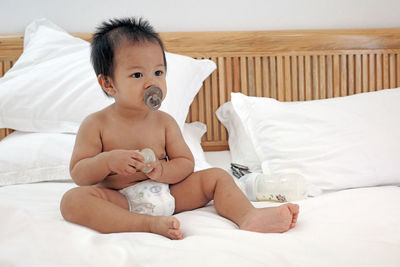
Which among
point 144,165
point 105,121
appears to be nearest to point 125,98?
point 105,121

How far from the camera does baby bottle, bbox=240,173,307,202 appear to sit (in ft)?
3.63

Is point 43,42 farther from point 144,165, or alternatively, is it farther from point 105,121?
point 144,165

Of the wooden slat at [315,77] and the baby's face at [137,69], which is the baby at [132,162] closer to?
the baby's face at [137,69]

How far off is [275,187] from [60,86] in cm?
84

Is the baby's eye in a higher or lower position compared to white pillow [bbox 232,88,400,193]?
higher

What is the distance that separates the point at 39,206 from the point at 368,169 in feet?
2.97

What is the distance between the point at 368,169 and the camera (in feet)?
3.95

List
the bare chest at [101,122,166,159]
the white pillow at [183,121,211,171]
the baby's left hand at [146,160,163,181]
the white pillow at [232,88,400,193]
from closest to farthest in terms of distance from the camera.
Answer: the baby's left hand at [146,160,163,181]
the bare chest at [101,122,166,159]
the white pillow at [232,88,400,193]
the white pillow at [183,121,211,171]

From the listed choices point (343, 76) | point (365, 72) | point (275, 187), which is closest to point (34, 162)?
point (275, 187)

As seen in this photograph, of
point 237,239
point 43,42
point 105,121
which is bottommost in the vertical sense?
point 237,239

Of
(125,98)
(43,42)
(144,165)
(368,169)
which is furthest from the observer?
(43,42)

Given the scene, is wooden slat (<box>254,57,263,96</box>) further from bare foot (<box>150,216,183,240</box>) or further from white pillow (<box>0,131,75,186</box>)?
bare foot (<box>150,216,183,240</box>)

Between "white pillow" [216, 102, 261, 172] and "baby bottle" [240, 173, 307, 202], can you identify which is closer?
"baby bottle" [240, 173, 307, 202]

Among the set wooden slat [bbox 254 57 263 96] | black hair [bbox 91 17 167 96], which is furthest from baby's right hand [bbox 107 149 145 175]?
wooden slat [bbox 254 57 263 96]
